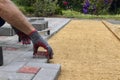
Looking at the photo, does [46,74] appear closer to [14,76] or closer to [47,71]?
[47,71]

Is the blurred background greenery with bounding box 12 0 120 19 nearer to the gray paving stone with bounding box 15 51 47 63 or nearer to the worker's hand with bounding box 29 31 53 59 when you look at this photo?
the gray paving stone with bounding box 15 51 47 63

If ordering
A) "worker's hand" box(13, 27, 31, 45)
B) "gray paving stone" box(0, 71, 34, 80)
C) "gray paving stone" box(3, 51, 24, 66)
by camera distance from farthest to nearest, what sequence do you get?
"worker's hand" box(13, 27, 31, 45) → "gray paving stone" box(3, 51, 24, 66) → "gray paving stone" box(0, 71, 34, 80)

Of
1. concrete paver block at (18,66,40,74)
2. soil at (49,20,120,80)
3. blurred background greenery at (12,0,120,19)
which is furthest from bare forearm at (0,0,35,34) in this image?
blurred background greenery at (12,0,120,19)

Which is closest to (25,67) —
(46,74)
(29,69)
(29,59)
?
(29,69)

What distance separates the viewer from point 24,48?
5.36 m

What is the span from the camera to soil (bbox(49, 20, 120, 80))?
4.01 m

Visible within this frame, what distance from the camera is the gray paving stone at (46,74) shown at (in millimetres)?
3567

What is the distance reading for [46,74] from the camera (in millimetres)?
3707

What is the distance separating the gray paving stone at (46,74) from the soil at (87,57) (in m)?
0.11

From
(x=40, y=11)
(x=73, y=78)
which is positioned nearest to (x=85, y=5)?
(x=40, y=11)

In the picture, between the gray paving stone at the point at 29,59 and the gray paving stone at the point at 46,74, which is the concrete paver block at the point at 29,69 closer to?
the gray paving stone at the point at 46,74

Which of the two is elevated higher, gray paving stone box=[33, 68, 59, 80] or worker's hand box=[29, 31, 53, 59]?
worker's hand box=[29, 31, 53, 59]

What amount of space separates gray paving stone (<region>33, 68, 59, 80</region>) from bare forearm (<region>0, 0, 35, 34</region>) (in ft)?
2.03

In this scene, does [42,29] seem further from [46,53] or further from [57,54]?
[46,53]
